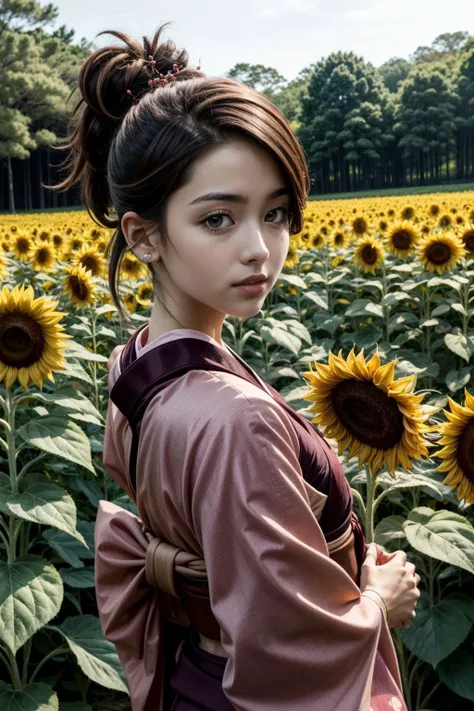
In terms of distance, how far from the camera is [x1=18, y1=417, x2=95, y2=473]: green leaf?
289 cm

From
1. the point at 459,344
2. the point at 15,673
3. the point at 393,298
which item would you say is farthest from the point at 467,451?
the point at 393,298

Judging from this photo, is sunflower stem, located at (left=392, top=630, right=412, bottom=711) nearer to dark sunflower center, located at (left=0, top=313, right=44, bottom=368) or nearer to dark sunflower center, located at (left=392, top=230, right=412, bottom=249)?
dark sunflower center, located at (left=0, top=313, right=44, bottom=368)

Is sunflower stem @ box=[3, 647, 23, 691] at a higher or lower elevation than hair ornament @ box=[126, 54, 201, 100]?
lower

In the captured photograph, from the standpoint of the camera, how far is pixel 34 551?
3916mm

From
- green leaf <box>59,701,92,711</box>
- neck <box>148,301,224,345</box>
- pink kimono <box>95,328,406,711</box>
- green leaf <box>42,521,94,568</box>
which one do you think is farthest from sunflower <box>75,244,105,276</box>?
pink kimono <box>95,328,406,711</box>

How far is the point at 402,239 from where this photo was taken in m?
6.54

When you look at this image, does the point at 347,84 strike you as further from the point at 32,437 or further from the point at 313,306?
the point at 32,437

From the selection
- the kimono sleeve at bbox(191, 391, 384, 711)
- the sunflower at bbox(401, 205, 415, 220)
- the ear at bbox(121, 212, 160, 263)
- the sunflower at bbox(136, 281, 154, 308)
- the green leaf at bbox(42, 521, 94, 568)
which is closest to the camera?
the kimono sleeve at bbox(191, 391, 384, 711)

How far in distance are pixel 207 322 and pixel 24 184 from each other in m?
52.1

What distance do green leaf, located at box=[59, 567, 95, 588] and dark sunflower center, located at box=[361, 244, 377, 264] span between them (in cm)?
359

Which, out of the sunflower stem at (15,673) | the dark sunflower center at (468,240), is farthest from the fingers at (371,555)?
the dark sunflower center at (468,240)

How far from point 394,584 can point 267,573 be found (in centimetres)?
44

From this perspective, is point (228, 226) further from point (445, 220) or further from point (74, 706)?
point (445, 220)

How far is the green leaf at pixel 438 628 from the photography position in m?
3.01
